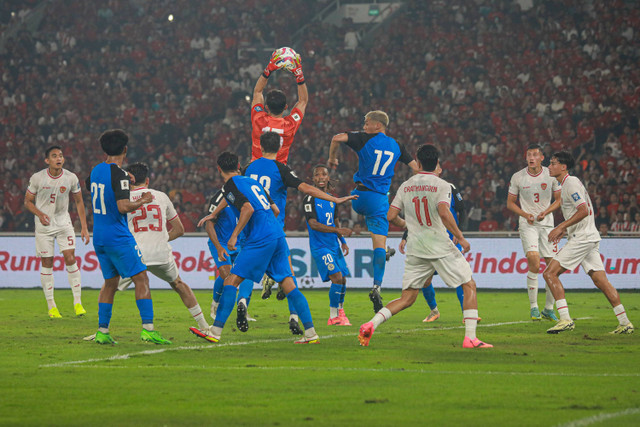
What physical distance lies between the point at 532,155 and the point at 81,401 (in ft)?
30.5

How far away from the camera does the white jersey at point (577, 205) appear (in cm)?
1198

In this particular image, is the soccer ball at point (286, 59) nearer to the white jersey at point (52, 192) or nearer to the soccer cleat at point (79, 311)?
the white jersey at point (52, 192)

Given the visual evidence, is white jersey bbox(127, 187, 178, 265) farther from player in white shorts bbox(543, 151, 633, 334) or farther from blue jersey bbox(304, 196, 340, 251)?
player in white shorts bbox(543, 151, 633, 334)

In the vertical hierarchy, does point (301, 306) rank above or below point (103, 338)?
above

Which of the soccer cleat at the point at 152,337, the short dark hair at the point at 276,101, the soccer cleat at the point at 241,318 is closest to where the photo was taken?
the soccer cleat at the point at 241,318

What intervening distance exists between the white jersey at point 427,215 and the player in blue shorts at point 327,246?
10.3ft

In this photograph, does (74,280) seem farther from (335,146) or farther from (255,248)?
(255,248)

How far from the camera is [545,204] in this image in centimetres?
1443

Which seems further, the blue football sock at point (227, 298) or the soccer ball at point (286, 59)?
the soccer ball at point (286, 59)

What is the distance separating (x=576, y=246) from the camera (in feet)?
39.7

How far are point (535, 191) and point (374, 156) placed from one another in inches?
114

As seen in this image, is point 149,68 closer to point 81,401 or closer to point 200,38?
point 200,38

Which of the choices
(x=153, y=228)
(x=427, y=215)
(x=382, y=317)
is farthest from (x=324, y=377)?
(x=153, y=228)

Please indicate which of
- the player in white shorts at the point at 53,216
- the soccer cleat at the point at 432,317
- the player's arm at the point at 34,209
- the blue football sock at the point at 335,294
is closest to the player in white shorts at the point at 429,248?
the blue football sock at the point at 335,294
